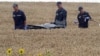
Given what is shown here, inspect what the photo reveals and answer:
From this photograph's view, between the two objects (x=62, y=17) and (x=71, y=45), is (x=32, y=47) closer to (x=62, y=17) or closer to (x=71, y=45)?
(x=71, y=45)

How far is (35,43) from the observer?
1476 cm

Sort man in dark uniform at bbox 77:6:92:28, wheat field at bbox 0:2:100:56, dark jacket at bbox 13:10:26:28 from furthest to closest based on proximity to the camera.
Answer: man in dark uniform at bbox 77:6:92:28
dark jacket at bbox 13:10:26:28
wheat field at bbox 0:2:100:56

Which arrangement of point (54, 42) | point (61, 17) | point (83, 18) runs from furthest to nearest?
point (83, 18) → point (61, 17) → point (54, 42)

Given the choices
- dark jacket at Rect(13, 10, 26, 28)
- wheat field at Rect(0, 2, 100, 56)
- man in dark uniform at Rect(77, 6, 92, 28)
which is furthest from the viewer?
man in dark uniform at Rect(77, 6, 92, 28)

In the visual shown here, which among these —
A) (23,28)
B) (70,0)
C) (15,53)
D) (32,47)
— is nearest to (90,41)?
(32,47)

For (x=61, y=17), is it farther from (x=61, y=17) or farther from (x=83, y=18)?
(x=83, y=18)

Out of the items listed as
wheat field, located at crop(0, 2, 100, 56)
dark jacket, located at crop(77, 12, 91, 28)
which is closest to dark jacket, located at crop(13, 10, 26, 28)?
wheat field, located at crop(0, 2, 100, 56)

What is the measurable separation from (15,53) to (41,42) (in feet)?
6.38

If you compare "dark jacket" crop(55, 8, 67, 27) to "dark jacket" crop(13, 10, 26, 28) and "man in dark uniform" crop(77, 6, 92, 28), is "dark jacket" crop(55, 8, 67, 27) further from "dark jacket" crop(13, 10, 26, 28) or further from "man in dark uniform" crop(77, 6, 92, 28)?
"dark jacket" crop(13, 10, 26, 28)

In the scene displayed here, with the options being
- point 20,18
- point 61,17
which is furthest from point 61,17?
point 20,18

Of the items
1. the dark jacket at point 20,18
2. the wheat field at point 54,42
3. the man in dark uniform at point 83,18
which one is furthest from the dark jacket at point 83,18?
the dark jacket at point 20,18

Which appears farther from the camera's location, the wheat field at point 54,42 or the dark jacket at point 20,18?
the dark jacket at point 20,18

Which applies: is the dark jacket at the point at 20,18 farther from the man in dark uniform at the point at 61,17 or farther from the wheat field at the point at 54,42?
the wheat field at the point at 54,42

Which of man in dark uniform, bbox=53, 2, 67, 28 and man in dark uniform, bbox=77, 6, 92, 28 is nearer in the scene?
man in dark uniform, bbox=53, 2, 67, 28
